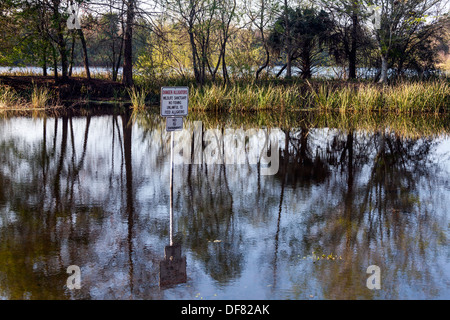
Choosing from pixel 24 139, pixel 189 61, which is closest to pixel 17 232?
pixel 24 139

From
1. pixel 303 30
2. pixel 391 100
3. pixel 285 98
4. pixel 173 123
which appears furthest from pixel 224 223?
pixel 303 30

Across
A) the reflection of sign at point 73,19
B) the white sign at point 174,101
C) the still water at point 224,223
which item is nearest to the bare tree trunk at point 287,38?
the reflection of sign at point 73,19

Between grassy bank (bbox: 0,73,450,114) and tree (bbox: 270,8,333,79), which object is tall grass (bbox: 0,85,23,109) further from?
tree (bbox: 270,8,333,79)

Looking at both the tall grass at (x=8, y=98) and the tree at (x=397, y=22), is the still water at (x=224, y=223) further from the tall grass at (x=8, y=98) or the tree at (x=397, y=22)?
the tree at (x=397, y=22)

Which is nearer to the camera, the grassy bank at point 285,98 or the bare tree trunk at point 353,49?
the grassy bank at point 285,98

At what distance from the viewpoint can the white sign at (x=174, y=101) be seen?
6.93 metres

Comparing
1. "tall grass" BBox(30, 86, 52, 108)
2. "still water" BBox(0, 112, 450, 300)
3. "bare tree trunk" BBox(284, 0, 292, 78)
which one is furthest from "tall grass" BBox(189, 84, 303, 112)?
"still water" BBox(0, 112, 450, 300)

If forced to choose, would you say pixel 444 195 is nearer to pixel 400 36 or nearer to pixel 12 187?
pixel 12 187

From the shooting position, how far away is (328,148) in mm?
14195

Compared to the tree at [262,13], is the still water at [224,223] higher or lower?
lower

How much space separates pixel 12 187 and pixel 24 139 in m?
5.67

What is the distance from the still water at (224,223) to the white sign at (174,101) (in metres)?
1.55

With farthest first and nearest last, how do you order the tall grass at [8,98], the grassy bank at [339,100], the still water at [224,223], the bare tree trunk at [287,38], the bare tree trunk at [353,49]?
the bare tree trunk at [353,49] < the bare tree trunk at [287,38] < the grassy bank at [339,100] < the tall grass at [8,98] < the still water at [224,223]
